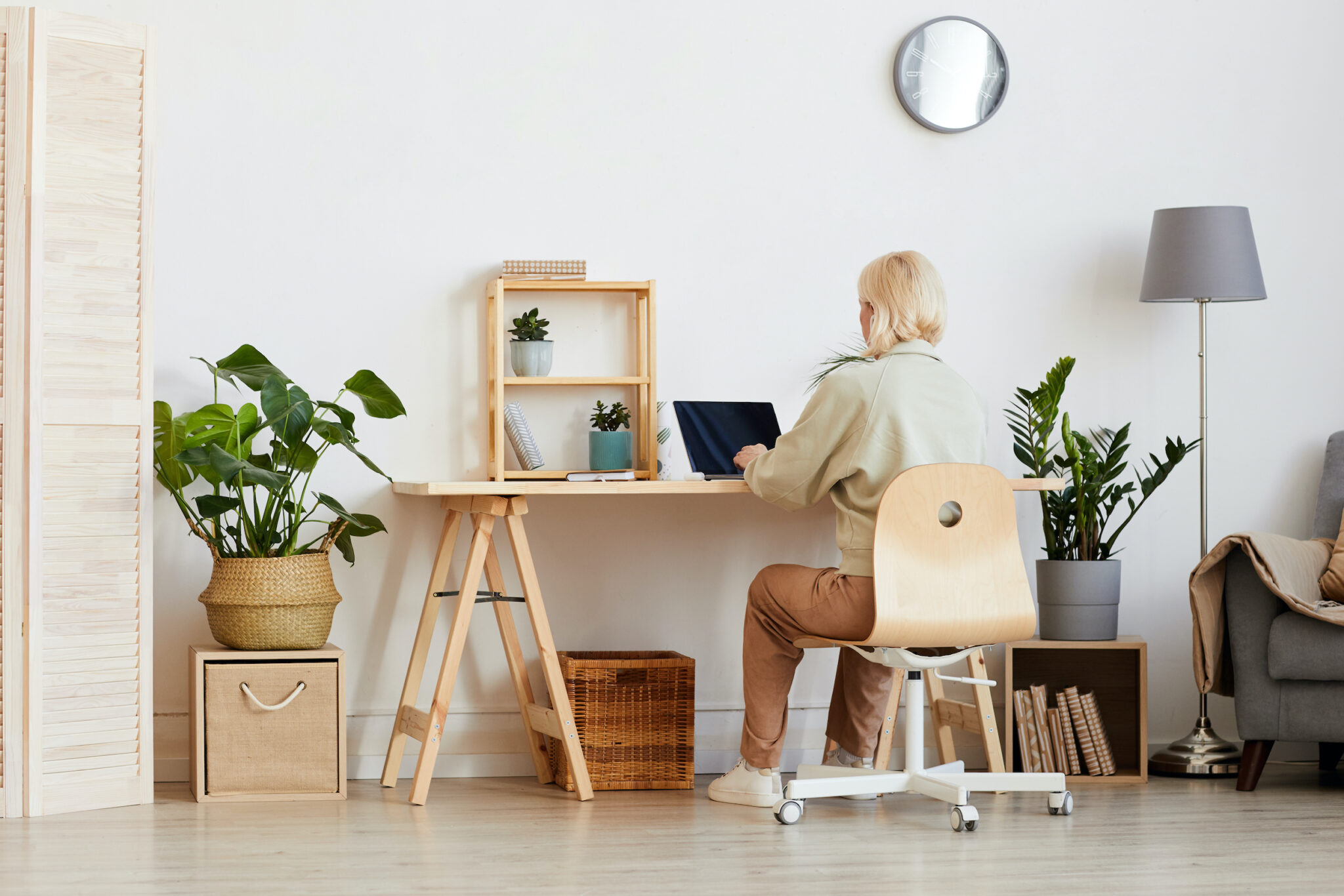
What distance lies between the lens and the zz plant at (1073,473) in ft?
10.8

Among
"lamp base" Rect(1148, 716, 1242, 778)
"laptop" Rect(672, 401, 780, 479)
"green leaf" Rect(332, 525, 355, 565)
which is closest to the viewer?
"green leaf" Rect(332, 525, 355, 565)

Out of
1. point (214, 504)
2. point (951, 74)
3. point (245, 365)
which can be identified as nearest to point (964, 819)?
point (214, 504)

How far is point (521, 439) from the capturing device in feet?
10.5

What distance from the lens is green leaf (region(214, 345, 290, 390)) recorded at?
2.95 m

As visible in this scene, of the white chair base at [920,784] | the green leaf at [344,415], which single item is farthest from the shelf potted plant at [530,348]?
the white chair base at [920,784]

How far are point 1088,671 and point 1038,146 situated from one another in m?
1.44

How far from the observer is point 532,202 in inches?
133

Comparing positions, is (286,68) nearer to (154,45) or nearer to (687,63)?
(154,45)

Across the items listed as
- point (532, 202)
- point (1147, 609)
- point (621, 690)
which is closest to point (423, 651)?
point (621, 690)

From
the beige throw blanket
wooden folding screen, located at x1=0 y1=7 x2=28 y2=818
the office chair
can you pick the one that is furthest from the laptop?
wooden folding screen, located at x1=0 y1=7 x2=28 y2=818

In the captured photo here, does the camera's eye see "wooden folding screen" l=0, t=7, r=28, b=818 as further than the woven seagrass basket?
No

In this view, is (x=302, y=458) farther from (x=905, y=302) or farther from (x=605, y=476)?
(x=905, y=302)

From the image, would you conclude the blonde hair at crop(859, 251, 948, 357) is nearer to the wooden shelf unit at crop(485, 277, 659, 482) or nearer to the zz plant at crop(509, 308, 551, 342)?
the wooden shelf unit at crop(485, 277, 659, 482)

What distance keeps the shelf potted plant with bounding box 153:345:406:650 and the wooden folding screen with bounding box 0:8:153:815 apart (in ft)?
0.44
